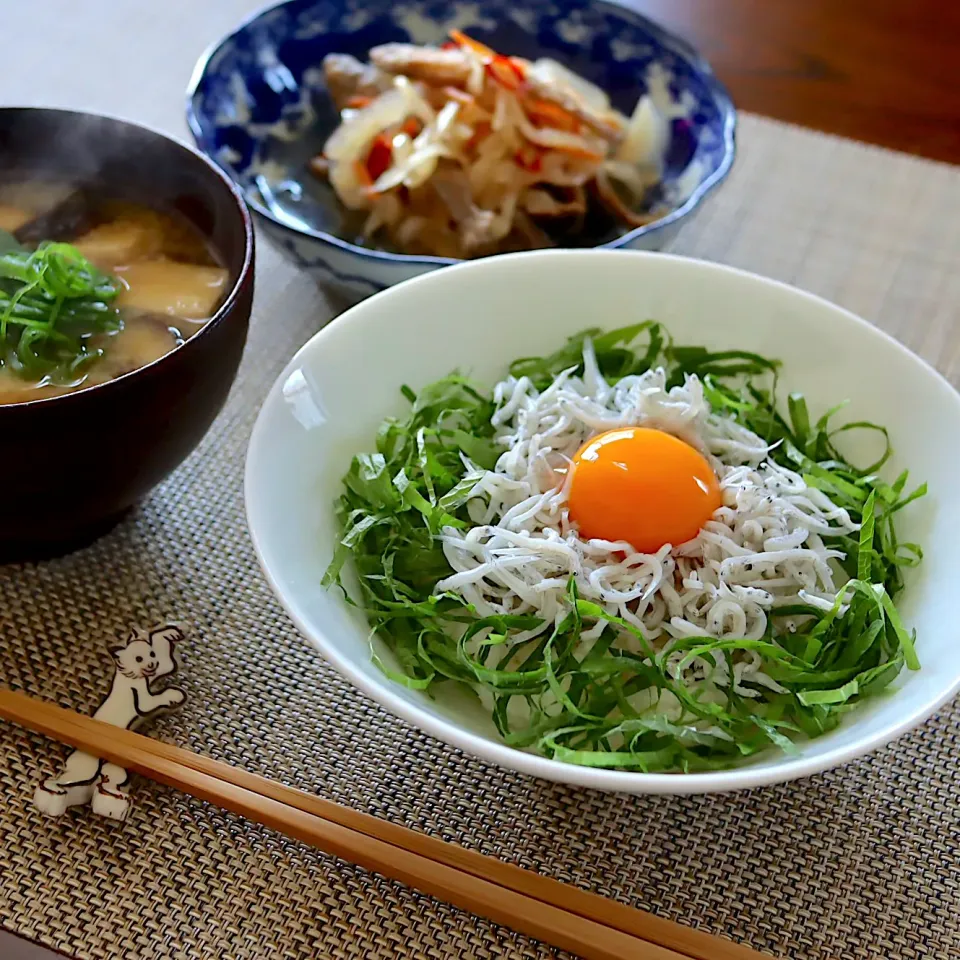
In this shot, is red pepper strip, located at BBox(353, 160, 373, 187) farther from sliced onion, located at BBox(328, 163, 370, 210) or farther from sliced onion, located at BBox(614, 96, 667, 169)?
sliced onion, located at BBox(614, 96, 667, 169)

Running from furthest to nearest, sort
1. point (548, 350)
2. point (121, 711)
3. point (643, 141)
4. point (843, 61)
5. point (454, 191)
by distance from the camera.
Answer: point (843, 61) → point (643, 141) → point (454, 191) → point (548, 350) → point (121, 711)

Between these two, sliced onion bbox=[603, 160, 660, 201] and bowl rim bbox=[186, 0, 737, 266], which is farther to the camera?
sliced onion bbox=[603, 160, 660, 201]

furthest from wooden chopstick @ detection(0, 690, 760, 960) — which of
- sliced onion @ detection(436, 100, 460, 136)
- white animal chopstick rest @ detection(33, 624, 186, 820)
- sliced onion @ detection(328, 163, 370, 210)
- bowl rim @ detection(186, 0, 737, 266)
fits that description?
sliced onion @ detection(436, 100, 460, 136)

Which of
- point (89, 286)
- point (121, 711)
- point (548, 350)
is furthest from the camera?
point (548, 350)

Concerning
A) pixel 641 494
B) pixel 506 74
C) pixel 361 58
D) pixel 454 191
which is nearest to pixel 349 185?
pixel 454 191

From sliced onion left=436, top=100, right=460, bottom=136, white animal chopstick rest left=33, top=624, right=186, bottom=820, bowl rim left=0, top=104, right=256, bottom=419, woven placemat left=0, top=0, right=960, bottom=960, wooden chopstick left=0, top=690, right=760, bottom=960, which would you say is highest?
bowl rim left=0, top=104, right=256, bottom=419

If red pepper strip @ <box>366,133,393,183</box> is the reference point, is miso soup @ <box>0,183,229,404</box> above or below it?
above

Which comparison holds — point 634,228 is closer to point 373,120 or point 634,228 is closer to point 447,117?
point 447,117
